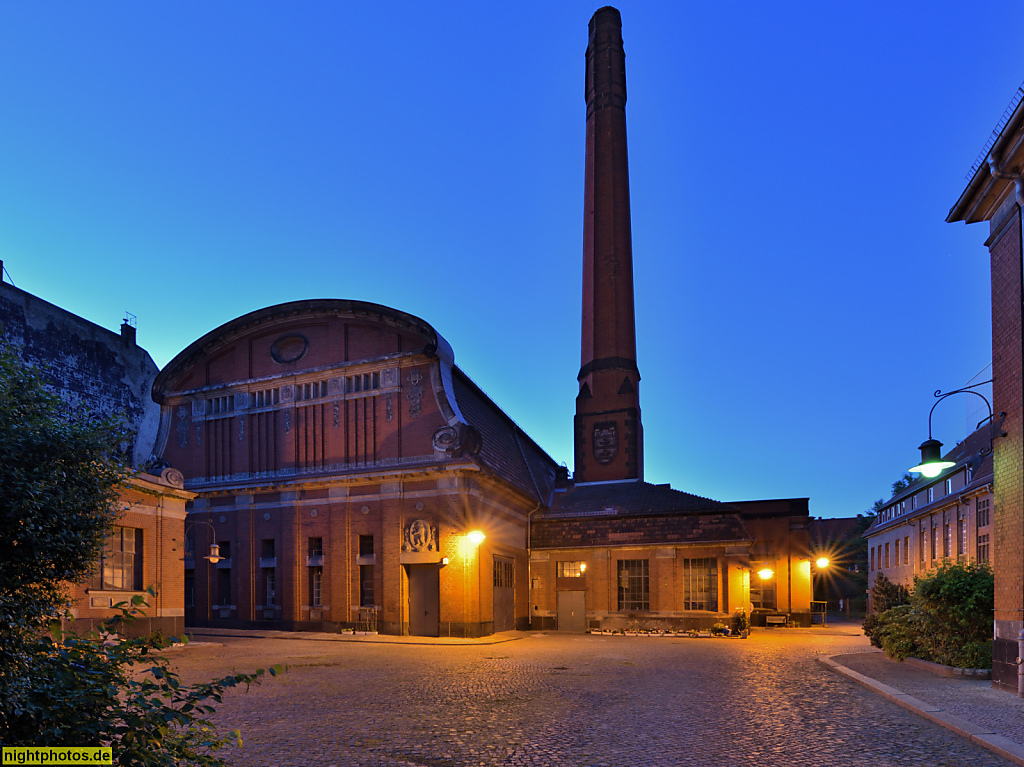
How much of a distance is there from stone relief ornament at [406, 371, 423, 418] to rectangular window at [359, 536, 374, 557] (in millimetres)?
5316

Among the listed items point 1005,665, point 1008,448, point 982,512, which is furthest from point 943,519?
point 1005,665

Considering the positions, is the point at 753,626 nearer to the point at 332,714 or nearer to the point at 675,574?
the point at 675,574

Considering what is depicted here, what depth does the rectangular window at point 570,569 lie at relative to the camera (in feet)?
112

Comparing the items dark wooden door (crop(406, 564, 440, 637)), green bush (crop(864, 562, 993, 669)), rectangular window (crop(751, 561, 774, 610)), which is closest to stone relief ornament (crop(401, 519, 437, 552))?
dark wooden door (crop(406, 564, 440, 637))

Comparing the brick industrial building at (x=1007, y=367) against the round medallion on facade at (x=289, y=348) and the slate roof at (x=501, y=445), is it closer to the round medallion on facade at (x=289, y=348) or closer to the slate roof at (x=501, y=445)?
the slate roof at (x=501, y=445)

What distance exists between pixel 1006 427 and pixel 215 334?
3083cm

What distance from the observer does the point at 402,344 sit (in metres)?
31.6

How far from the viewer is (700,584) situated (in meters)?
32.1

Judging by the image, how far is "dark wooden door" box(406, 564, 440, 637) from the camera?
28594 millimetres

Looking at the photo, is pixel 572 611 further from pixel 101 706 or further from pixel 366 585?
pixel 101 706

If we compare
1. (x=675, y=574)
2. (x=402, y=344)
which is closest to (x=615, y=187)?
(x=402, y=344)

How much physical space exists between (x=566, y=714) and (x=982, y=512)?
25243 mm

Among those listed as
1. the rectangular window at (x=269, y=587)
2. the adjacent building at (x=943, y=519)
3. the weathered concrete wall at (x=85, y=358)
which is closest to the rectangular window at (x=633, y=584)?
the adjacent building at (x=943, y=519)

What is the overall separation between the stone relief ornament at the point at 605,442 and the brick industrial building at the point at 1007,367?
27.1 m
